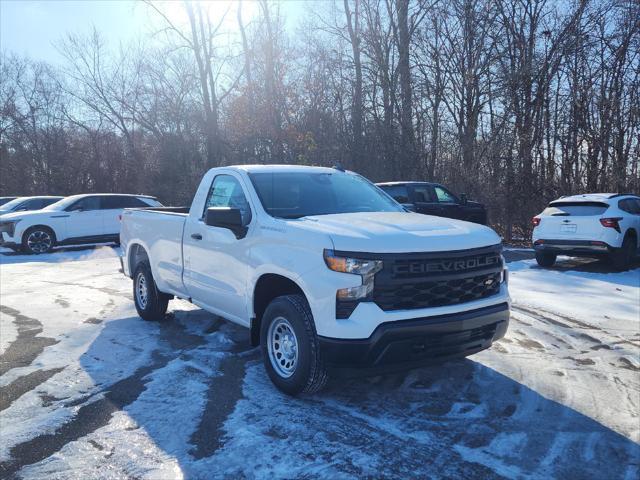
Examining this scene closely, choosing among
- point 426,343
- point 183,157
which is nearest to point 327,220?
point 426,343

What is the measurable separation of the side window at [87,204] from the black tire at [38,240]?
94 cm

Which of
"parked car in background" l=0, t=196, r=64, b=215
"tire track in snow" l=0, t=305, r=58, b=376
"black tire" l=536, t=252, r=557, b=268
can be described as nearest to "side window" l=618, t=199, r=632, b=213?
"black tire" l=536, t=252, r=557, b=268

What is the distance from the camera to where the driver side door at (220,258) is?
4.64 m

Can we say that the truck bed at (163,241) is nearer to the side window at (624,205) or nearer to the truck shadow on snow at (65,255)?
the truck shadow on snow at (65,255)

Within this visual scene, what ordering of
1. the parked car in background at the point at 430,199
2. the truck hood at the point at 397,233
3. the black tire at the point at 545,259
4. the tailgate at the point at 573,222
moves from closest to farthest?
the truck hood at the point at 397,233
the tailgate at the point at 573,222
the black tire at the point at 545,259
the parked car in background at the point at 430,199

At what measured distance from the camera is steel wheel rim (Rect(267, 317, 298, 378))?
13.4ft

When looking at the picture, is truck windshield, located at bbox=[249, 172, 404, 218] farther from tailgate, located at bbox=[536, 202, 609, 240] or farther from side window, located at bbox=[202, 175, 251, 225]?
tailgate, located at bbox=[536, 202, 609, 240]

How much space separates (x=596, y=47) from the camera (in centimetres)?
2014

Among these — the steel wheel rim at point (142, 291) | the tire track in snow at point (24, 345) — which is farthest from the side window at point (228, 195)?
the tire track in snow at point (24, 345)

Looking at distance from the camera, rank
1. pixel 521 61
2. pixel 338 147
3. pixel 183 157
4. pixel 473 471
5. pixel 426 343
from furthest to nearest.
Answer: pixel 183 157 → pixel 338 147 → pixel 521 61 → pixel 426 343 → pixel 473 471

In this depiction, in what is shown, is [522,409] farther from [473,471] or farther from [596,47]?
[596,47]

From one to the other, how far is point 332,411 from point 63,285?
7.42 m

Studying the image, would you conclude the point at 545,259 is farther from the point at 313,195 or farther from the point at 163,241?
the point at 163,241

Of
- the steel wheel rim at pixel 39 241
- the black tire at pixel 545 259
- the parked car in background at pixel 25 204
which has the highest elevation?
the parked car in background at pixel 25 204
